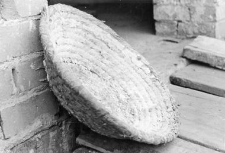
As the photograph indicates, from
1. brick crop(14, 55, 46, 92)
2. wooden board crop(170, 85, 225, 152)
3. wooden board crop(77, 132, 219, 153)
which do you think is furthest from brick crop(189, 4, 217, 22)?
brick crop(14, 55, 46, 92)

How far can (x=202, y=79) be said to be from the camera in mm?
1680

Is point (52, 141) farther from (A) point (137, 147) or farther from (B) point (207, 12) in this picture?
(B) point (207, 12)

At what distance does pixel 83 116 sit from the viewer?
3.33 ft

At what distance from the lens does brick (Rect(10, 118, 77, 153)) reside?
47.9 inches

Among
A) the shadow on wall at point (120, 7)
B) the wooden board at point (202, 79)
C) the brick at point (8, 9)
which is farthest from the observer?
the shadow on wall at point (120, 7)

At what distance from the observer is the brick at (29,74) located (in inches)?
45.8

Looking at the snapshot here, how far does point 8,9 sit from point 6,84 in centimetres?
24

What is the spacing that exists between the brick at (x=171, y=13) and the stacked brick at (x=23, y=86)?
1.21 metres

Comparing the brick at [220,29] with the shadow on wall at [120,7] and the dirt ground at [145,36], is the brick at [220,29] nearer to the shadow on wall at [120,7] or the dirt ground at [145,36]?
the dirt ground at [145,36]

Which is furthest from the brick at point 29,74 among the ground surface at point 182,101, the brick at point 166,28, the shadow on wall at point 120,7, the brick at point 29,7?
the shadow on wall at point 120,7

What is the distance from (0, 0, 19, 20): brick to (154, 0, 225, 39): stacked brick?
4.36 feet

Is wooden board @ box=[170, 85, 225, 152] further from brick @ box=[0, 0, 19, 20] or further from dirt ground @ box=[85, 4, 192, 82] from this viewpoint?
brick @ box=[0, 0, 19, 20]

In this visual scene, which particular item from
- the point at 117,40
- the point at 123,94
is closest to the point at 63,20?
the point at 117,40

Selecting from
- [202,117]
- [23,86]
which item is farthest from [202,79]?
[23,86]
